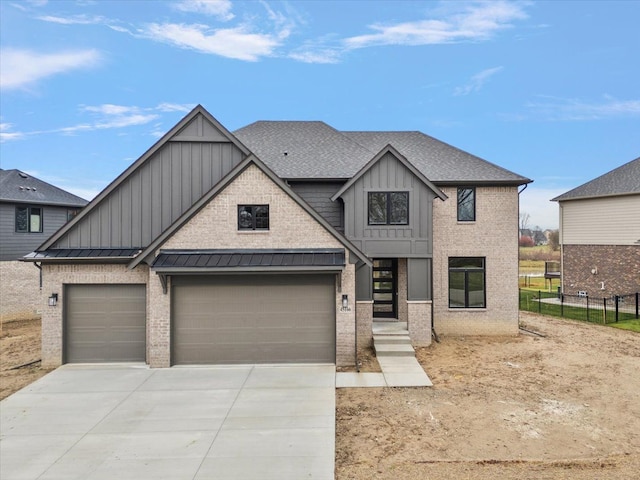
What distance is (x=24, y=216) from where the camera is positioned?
20953 mm

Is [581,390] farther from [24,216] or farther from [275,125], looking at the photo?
[24,216]

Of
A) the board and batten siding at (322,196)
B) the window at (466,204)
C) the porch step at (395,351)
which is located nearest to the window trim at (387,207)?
the board and batten siding at (322,196)

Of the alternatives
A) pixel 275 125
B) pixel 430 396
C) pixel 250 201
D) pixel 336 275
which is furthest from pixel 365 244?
pixel 275 125

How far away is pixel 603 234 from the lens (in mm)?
23438

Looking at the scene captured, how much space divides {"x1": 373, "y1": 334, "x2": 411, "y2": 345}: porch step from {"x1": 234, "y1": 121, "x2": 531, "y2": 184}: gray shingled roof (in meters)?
6.01

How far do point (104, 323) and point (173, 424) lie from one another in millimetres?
5593

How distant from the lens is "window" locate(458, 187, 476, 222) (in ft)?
49.9

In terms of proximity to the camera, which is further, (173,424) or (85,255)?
(85,255)

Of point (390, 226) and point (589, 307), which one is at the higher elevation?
point (390, 226)

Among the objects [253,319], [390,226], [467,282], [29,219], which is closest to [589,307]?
[467,282]

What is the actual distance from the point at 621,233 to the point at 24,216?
112 ft

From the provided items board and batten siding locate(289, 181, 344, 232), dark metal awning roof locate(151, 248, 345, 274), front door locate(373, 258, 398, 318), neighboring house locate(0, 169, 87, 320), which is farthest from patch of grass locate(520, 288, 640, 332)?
neighboring house locate(0, 169, 87, 320)

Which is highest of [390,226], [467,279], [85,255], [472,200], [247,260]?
[472,200]

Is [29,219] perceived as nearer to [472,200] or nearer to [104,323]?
[104,323]
